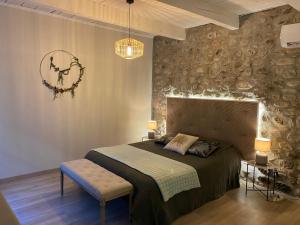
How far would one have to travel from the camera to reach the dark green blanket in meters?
2.33

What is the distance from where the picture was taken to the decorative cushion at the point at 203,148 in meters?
3.27

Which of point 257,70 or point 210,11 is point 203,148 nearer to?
point 257,70

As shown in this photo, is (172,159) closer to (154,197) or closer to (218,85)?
(154,197)

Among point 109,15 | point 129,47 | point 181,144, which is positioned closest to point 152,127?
point 181,144

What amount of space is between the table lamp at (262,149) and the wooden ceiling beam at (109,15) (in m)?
2.42

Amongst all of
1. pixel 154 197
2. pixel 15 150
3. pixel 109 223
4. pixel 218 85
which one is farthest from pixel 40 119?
pixel 218 85

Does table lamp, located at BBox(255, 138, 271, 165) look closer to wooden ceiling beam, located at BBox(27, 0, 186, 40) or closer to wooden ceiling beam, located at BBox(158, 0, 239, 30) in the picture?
wooden ceiling beam, located at BBox(158, 0, 239, 30)

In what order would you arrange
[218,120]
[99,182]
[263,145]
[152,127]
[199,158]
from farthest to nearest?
[152,127] < [218,120] < [199,158] < [263,145] < [99,182]

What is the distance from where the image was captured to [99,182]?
2453 millimetres

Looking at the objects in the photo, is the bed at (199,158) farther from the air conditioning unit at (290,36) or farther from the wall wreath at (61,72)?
the wall wreath at (61,72)

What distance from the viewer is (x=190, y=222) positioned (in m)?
2.50

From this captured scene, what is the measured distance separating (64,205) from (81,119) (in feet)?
5.68

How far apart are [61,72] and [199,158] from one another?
267cm

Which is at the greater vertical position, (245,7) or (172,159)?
(245,7)
